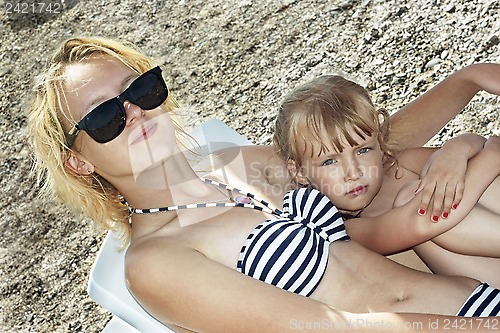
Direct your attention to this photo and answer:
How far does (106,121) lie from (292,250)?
581 millimetres

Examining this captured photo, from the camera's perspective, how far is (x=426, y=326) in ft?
5.54

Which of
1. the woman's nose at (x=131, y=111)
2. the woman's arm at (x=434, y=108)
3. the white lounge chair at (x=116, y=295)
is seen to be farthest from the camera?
Result: the woman's arm at (x=434, y=108)

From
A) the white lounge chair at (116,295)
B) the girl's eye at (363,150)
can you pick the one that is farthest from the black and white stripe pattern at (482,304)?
the white lounge chair at (116,295)

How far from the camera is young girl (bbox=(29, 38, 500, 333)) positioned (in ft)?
5.83

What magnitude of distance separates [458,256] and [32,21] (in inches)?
155

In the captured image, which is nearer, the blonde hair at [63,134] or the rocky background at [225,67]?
the blonde hair at [63,134]

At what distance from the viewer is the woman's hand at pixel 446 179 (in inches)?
77.5

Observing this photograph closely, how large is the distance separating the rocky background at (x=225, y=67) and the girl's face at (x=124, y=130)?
1.29m

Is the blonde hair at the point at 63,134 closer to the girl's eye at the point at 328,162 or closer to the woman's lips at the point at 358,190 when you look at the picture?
the girl's eye at the point at 328,162

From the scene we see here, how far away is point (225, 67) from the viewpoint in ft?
13.5

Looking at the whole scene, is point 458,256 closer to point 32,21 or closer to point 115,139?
point 115,139

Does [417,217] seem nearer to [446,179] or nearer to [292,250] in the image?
[446,179]

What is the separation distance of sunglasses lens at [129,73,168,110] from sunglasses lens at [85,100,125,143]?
5cm

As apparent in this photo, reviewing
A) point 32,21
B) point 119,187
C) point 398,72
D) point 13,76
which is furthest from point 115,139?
point 32,21
